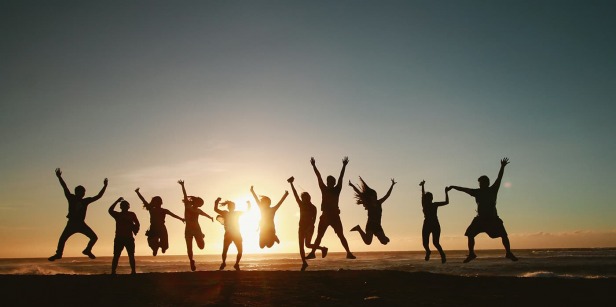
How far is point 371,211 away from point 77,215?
902 cm

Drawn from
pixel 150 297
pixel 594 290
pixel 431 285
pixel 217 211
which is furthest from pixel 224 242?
pixel 594 290

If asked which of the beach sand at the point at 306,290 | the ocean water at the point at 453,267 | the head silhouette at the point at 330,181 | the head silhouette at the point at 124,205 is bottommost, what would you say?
the ocean water at the point at 453,267

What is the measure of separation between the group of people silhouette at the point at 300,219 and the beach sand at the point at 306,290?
1.68 m

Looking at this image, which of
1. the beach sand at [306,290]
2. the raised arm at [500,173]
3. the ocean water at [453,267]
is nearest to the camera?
the beach sand at [306,290]

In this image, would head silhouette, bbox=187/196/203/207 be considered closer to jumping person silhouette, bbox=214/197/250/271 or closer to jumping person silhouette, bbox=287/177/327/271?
jumping person silhouette, bbox=214/197/250/271

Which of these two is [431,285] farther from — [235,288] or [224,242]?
[224,242]

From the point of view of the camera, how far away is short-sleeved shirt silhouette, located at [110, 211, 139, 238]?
13070mm

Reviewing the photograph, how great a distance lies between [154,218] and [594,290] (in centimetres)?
1264

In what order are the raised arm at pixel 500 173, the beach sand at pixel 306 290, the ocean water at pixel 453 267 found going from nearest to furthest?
the beach sand at pixel 306 290, the raised arm at pixel 500 173, the ocean water at pixel 453 267

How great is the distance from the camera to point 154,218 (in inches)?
580

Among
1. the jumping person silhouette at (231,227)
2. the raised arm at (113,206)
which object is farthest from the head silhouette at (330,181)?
the raised arm at (113,206)

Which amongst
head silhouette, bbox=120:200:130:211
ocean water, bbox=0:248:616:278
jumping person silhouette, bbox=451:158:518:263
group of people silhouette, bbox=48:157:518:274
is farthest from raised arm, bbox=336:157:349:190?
ocean water, bbox=0:248:616:278

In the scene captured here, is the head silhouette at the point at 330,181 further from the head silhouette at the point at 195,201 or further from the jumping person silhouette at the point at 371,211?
the head silhouette at the point at 195,201

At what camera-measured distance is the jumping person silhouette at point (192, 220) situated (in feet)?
49.1
